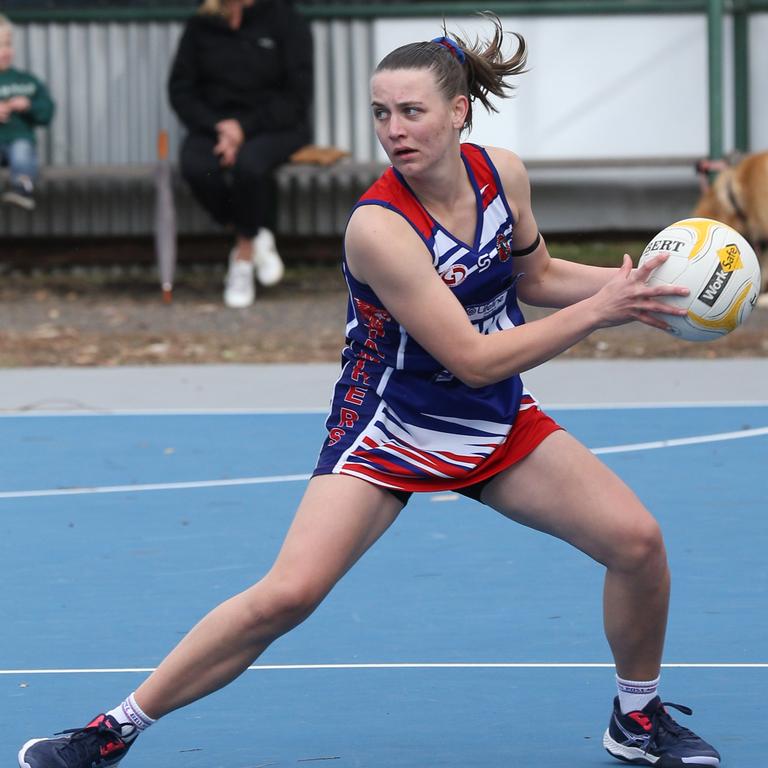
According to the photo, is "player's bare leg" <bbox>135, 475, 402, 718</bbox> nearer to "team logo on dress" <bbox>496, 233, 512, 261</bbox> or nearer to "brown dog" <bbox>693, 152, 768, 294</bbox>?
"team logo on dress" <bbox>496, 233, 512, 261</bbox>

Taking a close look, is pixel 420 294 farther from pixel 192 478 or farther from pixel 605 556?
pixel 192 478

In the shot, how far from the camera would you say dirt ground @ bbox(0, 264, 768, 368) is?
35.6 feet

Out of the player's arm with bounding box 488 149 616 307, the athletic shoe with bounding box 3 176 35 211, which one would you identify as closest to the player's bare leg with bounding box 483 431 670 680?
the player's arm with bounding box 488 149 616 307

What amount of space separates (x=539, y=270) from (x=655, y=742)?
122 centimetres

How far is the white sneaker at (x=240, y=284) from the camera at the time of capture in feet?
40.0

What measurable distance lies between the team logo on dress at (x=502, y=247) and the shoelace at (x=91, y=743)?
56.9 inches

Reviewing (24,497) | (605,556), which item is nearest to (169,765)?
(605,556)

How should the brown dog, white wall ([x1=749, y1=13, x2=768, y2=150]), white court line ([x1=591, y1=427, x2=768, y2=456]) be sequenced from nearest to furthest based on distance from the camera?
white court line ([x1=591, y1=427, x2=768, y2=456]) < the brown dog < white wall ([x1=749, y1=13, x2=768, y2=150])

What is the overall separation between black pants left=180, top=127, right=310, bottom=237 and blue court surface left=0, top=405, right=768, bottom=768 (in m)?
3.76

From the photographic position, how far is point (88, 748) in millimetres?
3891

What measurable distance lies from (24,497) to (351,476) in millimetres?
3630

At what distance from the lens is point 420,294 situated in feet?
12.5

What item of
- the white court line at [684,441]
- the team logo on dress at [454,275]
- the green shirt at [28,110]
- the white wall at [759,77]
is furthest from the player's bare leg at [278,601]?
the white wall at [759,77]

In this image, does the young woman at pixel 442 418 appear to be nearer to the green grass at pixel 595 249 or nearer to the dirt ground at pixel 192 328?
the dirt ground at pixel 192 328
